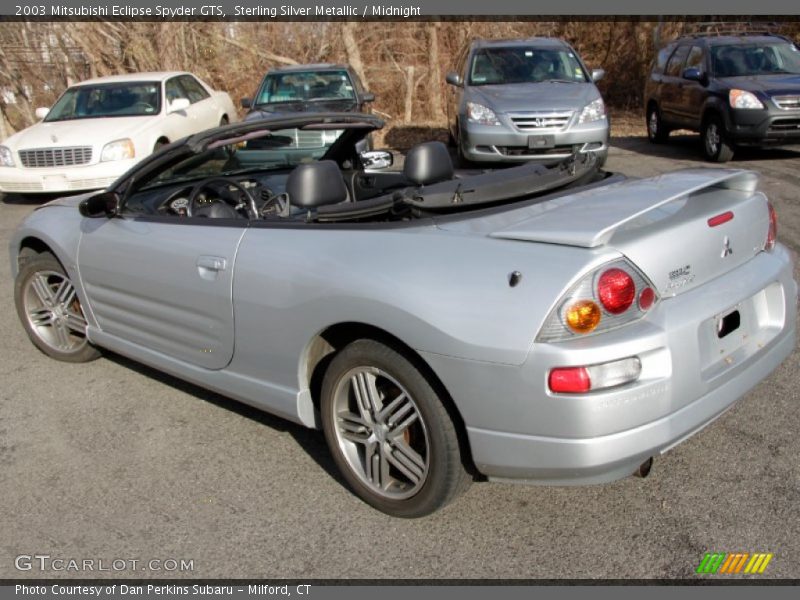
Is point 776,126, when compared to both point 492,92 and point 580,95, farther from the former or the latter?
point 492,92

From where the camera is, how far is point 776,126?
10.5 m

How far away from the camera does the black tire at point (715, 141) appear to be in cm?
1104

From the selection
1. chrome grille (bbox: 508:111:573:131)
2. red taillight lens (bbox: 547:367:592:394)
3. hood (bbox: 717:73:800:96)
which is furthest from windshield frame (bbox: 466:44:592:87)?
red taillight lens (bbox: 547:367:592:394)

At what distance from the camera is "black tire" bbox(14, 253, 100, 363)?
4711 mm

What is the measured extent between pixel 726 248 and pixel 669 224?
33cm

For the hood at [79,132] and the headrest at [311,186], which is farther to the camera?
the hood at [79,132]

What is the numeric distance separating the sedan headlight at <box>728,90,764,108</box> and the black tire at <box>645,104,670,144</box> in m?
2.49

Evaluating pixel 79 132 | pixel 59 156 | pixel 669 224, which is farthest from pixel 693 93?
pixel 669 224

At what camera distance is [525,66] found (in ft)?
36.7

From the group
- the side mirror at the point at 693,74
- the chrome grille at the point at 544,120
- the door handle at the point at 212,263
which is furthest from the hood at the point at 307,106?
the door handle at the point at 212,263

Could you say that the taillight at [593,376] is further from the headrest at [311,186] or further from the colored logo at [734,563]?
the headrest at [311,186]

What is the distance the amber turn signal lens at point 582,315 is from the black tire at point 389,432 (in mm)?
578

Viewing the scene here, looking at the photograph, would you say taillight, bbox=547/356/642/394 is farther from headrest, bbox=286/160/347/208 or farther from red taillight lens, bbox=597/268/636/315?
headrest, bbox=286/160/347/208

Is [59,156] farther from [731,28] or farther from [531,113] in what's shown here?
[731,28]
